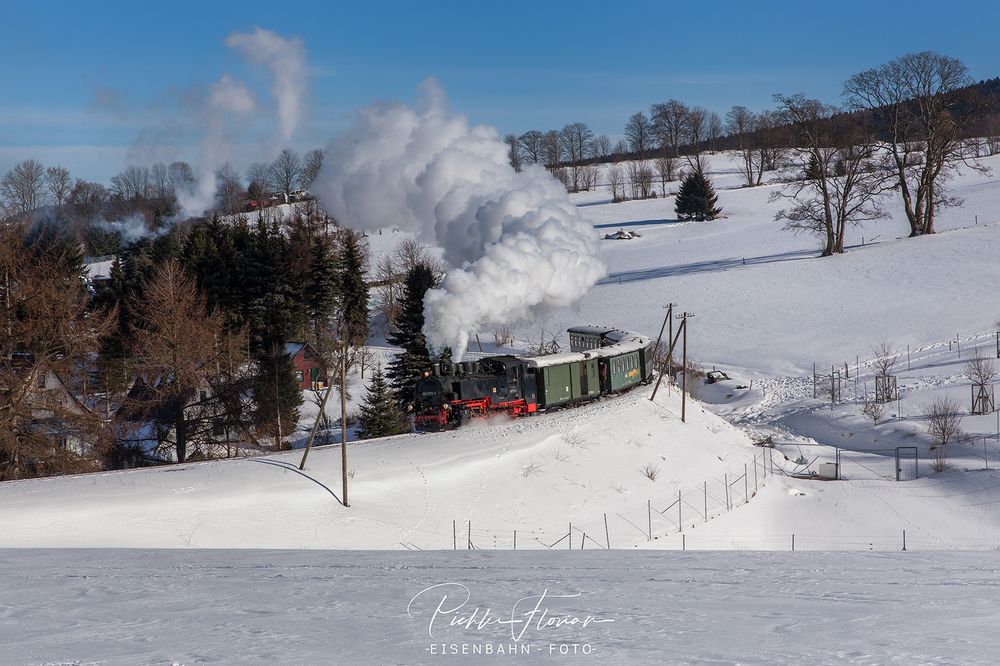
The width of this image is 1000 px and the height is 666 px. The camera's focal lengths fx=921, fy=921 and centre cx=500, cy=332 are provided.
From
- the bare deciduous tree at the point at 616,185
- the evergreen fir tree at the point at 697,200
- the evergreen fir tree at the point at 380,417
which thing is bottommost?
the evergreen fir tree at the point at 380,417

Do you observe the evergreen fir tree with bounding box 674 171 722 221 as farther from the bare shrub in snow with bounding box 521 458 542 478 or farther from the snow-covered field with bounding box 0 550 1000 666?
the snow-covered field with bounding box 0 550 1000 666

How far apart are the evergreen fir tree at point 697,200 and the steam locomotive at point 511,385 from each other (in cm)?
6420

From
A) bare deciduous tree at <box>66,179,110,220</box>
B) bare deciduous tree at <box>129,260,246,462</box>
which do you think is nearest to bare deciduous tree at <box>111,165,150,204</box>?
bare deciduous tree at <box>66,179,110,220</box>

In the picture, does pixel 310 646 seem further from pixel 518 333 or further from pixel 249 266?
pixel 518 333

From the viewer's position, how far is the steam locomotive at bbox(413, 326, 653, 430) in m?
30.9

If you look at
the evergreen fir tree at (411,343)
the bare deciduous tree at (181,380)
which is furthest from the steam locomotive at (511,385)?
the bare deciduous tree at (181,380)

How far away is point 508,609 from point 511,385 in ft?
69.4

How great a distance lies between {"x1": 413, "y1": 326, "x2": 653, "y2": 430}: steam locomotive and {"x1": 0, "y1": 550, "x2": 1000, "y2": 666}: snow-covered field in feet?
48.2

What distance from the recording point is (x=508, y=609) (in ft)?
38.7

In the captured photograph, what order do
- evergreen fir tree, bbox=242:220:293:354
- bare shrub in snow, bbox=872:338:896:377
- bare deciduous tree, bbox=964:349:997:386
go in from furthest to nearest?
evergreen fir tree, bbox=242:220:293:354 → bare shrub in snow, bbox=872:338:896:377 → bare deciduous tree, bbox=964:349:997:386

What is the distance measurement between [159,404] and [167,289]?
6781 millimetres

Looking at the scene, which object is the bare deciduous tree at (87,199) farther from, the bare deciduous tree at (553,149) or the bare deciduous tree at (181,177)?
the bare deciduous tree at (553,149)

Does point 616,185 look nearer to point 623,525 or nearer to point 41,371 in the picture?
point 41,371

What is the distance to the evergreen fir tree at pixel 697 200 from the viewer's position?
331 feet
